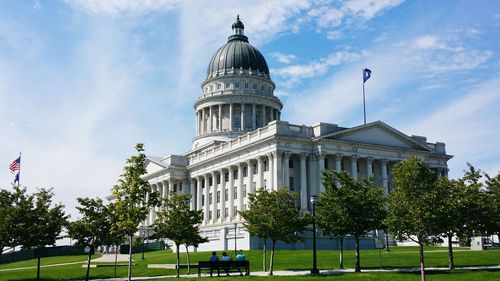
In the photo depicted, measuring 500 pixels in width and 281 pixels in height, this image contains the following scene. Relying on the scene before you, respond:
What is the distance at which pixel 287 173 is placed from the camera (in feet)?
251

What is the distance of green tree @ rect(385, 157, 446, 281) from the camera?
31172 millimetres

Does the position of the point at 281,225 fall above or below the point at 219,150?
below

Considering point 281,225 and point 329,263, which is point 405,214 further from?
point 329,263

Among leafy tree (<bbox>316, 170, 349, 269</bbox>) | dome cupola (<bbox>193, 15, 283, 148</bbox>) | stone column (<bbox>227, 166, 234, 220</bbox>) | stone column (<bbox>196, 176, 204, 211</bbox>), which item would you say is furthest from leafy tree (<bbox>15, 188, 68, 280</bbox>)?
dome cupola (<bbox>193, 15, 283, 148</bbox>)

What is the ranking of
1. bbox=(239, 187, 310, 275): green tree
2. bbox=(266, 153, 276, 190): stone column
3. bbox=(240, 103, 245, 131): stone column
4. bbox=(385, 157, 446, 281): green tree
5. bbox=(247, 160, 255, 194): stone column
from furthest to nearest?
1. bbox=(240, 103, 245, 131): stone column
2. bbox=(247, 160, 255, 194): stone column
3. bbox=(266, 153, 276, 190): stone column
4. bbox=(239, 187, 310, 275): green tree
5. bbox=(385, 157, 446, 281): green tree

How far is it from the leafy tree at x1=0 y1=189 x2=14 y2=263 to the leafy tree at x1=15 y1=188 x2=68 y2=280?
50cm

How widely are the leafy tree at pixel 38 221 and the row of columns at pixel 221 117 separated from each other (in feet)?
225

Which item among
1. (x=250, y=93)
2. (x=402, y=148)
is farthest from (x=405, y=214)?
(x=250, y=93)

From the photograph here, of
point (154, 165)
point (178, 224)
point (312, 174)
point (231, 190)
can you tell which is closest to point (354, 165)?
point (312, 174)

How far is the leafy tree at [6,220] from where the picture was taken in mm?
40500

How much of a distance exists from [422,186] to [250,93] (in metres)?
81.6

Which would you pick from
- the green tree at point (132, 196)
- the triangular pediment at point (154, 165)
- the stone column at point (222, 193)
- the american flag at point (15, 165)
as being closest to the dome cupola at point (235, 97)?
the triangular pediment at point (154, 165)

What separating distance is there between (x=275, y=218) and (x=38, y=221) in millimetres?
18432

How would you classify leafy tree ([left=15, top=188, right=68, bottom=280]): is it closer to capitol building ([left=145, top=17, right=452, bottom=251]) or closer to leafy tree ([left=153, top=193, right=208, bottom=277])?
leafy tree ([left=153, top=193, right=208, bottom=277])
